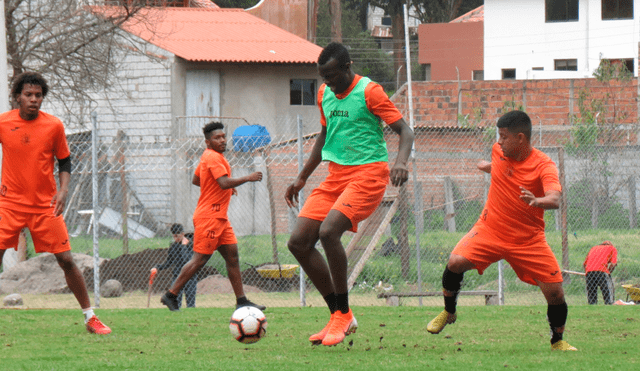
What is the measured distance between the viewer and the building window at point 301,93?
93.6ft

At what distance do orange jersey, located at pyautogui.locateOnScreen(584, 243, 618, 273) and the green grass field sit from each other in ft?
8.10

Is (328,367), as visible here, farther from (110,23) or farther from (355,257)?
(110,23)

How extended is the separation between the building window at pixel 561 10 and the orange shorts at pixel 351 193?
36.0m

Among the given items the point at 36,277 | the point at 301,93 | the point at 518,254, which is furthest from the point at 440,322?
the point at 301,93

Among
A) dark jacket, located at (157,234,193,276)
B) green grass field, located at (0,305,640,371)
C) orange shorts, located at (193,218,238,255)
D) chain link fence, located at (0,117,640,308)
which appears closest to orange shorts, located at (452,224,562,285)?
green grass field, located at (0,305,640,371)

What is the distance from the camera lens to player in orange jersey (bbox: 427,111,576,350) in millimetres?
5688

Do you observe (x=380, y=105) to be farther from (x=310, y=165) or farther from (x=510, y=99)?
(x=510, y=99)

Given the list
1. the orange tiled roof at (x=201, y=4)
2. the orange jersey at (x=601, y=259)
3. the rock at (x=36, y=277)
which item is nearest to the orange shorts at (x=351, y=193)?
the orange jersey at (x=601, y=259)

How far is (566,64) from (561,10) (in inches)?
101

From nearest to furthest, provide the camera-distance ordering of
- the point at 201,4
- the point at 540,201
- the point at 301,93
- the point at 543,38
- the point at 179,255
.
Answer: the point at 540,201 < the point at 179,255 < the point at 301,93 < the point at 201,4 < the point at 543,38

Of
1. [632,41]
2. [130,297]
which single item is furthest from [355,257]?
[632,41]

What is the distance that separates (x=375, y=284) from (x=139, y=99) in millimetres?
14364

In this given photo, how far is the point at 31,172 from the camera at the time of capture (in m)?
6.46

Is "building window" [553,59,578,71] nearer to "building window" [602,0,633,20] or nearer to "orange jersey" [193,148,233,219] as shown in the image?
"building window" [602,0,633,20]
